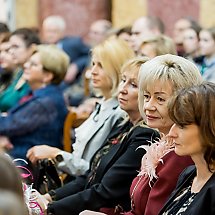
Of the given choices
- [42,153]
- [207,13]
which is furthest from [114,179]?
[207,13]

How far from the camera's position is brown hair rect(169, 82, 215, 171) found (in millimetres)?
2812

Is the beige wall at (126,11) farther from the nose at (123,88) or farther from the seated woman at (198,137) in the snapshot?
the seated woman at (198,137)

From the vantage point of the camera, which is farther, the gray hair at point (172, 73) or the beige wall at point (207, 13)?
the beige wall at point (207, 13)

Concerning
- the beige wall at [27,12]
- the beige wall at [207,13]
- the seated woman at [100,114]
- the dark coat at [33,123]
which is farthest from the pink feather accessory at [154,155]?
the beige wall at [27,12]

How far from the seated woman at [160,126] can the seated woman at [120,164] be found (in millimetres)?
256

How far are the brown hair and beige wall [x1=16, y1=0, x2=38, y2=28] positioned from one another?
7118 millimetres

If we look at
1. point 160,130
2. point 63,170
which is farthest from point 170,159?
point 63,170

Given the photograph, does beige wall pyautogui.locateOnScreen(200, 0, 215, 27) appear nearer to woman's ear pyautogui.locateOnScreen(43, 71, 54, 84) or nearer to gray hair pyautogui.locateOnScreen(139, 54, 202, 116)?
woman's ear pyautogui.locateOnScreen(43, 71, 54, 84)

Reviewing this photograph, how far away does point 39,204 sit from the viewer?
3.74 m

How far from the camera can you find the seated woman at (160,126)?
10.7 ft

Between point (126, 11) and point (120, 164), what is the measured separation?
5314 millimetres

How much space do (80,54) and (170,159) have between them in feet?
18.1

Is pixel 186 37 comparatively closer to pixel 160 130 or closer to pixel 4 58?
pixel 4 58

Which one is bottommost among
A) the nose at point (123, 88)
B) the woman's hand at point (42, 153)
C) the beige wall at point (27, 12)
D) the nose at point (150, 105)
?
the beige wall at point (27, 12)
